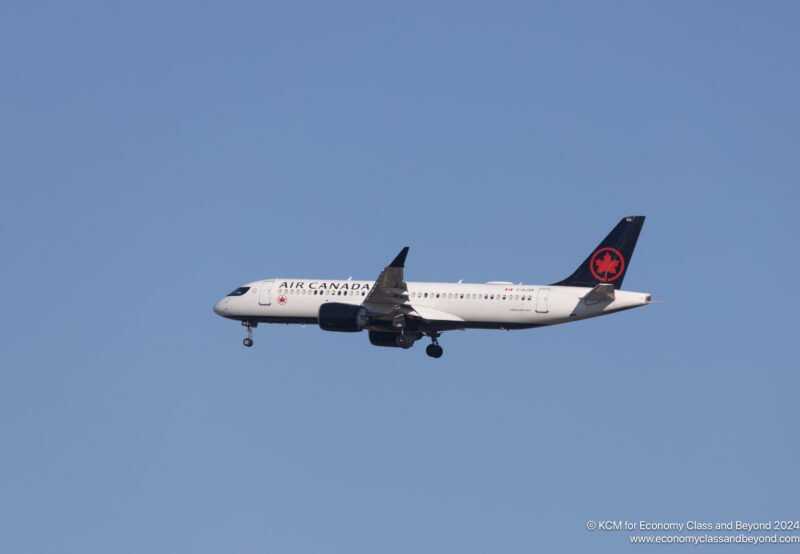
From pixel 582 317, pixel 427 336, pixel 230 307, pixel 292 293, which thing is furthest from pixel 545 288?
pixel 230 307

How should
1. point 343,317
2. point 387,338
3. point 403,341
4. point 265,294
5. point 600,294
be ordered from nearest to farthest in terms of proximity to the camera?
1. point 600,294
2. point 343,317
3. point 403,341
4. point 387,338
5. point 265,294

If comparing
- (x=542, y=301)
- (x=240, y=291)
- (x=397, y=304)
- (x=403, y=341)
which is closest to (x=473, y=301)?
(x=542, y=301)

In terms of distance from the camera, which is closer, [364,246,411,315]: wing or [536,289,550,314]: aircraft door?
[364,246,411,315]: wing

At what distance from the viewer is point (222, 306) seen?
214ft

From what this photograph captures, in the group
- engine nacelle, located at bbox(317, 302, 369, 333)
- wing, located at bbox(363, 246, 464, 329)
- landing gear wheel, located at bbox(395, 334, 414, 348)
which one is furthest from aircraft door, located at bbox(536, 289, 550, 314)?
engine nacelle, located at bbox(317, 302, 369, 333)

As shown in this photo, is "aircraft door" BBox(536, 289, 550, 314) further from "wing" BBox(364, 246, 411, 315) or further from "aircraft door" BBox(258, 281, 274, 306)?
"aircraft door" BBox(258, 281, 274, 306)

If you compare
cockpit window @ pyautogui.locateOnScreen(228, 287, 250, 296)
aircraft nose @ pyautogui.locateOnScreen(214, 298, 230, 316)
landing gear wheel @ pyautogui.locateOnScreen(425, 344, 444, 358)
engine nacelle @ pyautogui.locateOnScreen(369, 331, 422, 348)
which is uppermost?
cockpit window @ pyautogui.locateOnScreen(228, 287, 250, 296)

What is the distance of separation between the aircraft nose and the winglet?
1472 centimetres

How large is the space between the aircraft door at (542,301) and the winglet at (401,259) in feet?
26.6

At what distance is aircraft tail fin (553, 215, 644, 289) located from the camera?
5781 centimetres

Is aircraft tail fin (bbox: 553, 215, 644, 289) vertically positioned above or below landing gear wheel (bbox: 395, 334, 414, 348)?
above

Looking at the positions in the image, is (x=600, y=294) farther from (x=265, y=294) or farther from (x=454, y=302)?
(x=265, y=294)

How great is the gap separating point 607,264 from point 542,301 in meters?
4.00

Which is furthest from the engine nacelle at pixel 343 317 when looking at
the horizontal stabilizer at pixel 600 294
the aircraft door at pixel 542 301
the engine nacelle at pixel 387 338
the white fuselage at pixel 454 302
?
the horizontal stabilizer at pixel 600 294
